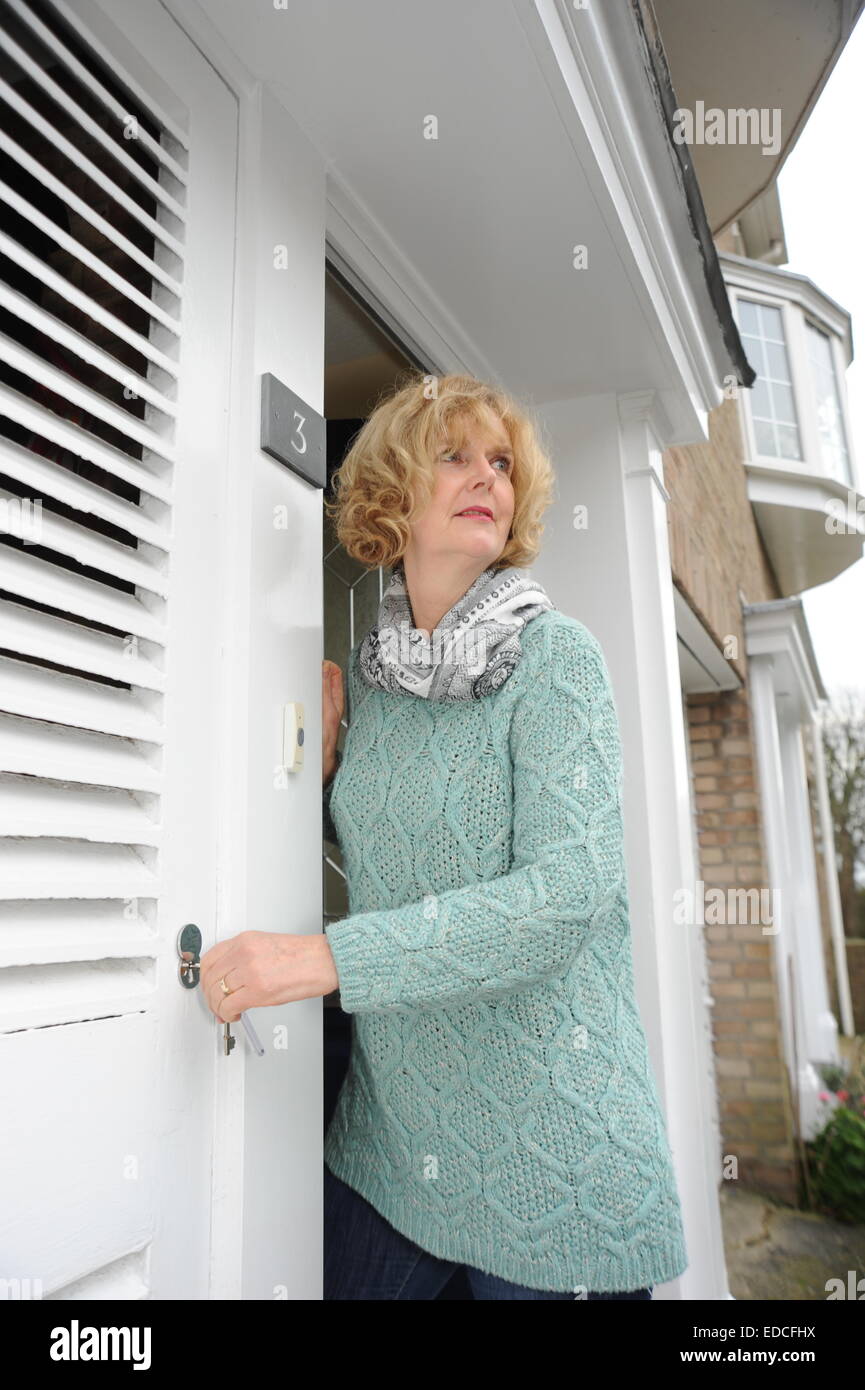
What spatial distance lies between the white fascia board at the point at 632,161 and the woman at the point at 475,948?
53 centimetres

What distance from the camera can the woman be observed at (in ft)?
3.98

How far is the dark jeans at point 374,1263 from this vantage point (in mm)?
1387

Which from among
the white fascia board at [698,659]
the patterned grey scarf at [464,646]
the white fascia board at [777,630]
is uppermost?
the white fascia board at [777,630]

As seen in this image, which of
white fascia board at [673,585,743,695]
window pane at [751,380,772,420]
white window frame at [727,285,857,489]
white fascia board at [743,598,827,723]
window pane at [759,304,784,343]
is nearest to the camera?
white fascia board at [673,585,743,695]

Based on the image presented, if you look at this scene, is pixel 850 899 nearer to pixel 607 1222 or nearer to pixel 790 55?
pixel 790 55

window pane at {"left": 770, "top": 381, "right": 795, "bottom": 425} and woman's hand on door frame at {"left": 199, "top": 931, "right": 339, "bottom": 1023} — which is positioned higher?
window pane at {"left": 770, "top": 381, "right": 795, "bottom": 425}

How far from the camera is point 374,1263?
1.45m

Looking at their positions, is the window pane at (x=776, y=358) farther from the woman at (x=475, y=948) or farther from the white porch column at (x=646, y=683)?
the woman at (x=475, y=948)

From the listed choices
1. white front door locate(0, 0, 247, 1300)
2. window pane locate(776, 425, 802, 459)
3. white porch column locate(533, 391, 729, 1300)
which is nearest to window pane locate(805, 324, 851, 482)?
window pane locate(776, 425, 802, 459)

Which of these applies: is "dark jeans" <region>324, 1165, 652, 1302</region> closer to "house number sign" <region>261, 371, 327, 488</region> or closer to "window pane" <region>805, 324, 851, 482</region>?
"house number sign" <region>261, 371, 327, 488</region>

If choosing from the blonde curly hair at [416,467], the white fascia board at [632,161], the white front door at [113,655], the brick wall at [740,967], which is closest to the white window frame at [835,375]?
the brick wall at [740,967]

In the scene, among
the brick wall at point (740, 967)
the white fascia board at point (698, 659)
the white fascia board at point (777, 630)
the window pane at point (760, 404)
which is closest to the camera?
the white fascia board at point (698, 659)

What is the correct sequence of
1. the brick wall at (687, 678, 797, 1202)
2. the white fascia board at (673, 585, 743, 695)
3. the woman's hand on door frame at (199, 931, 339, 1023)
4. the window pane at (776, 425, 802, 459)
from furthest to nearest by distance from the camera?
the window pane at (776, 425, 802, 459) < the brick wall at (687, 678, 797, 1202) < the white fascia board at (673, 585, 743, 695) < the woman's hand on door frame at (199, 931, 339, 1023)
